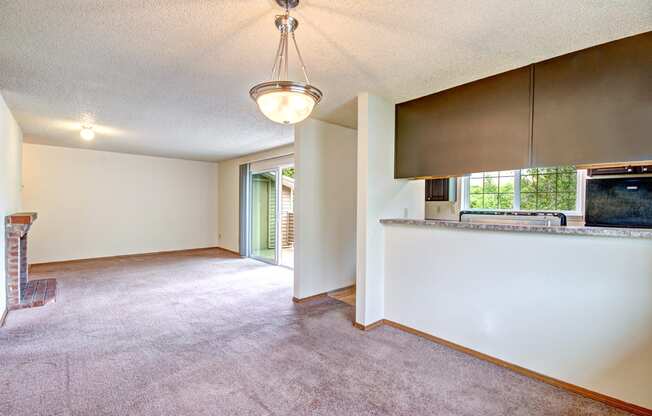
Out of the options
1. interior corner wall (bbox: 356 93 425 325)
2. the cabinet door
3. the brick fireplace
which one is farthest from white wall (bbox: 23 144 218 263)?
the cabinet door

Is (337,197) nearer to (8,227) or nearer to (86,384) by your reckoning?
(86,384)

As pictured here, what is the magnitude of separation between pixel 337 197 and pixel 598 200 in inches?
115

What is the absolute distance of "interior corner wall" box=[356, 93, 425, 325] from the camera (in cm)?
303

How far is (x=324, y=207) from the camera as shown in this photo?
4.14 meters

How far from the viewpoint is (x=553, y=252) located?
2193 millimetres

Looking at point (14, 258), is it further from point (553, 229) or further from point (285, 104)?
point (553, 229)

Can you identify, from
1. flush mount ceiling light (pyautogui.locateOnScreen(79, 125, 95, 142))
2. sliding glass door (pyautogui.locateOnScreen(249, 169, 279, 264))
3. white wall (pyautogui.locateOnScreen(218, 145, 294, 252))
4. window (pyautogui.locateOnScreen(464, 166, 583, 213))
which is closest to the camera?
window (pyautogui.locateOnScreen(464, 166, 583, 213))

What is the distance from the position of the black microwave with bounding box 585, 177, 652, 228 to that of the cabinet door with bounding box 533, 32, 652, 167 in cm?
148

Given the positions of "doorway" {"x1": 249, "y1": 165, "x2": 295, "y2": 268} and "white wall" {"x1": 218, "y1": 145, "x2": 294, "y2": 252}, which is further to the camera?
"white wall" {"x1": 218, "y1": 145, "x2": 294, "y2": 252}

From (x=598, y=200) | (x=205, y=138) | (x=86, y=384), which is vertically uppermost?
(x=205, y=138)

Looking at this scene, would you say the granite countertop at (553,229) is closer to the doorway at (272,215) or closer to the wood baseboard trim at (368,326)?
the wood baseboard trim at (368,326)

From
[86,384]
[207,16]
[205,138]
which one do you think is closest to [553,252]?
[207,16]

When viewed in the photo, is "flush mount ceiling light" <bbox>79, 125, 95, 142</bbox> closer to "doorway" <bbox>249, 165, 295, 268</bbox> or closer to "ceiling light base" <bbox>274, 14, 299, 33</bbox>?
"doorway" <bbox>249, 165, 295, 268</bbox>

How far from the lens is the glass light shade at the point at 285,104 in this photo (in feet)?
4.94
